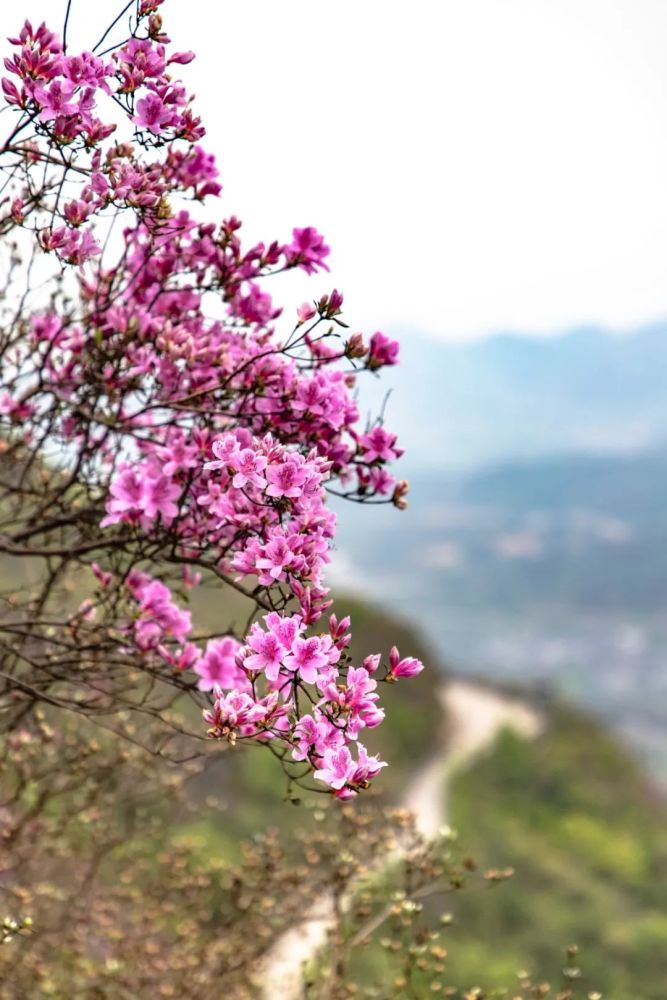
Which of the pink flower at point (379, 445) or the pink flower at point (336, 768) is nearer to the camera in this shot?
the pink flower at point (336, 768)

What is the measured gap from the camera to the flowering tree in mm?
1997

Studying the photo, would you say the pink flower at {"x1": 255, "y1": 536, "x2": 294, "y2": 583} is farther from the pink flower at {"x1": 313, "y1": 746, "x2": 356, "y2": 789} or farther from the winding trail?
the winding trail

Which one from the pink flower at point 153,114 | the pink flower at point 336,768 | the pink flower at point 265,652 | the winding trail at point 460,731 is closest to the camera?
the pink flower at point 336,768

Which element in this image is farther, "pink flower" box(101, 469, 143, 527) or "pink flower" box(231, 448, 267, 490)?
"pink flower" box(101, 469, 143, 527)

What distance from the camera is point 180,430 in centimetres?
298

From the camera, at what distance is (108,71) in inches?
91.5

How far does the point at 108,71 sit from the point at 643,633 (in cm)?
16599

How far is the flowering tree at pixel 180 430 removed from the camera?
6.55 ft

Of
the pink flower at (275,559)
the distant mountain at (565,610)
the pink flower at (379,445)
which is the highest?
the distant mountain at (565,610)

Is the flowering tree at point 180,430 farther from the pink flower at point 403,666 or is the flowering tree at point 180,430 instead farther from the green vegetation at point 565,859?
the green vegetation at point 565,859

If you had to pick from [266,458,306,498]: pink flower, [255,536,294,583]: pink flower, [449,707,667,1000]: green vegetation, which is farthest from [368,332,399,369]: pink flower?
[449,707,667,1000]: green vegetation

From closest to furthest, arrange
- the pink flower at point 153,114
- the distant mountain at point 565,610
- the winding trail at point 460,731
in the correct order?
1. the pink flower at point 153,114
2. the winding trail at point 460,731
3. the distant mountain at point 565,610

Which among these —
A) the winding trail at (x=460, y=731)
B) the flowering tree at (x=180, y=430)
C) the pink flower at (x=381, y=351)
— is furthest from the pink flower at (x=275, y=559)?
the winding trail at (x=460, y=731)

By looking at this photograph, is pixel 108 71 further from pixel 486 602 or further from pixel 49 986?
pixel 486 602
